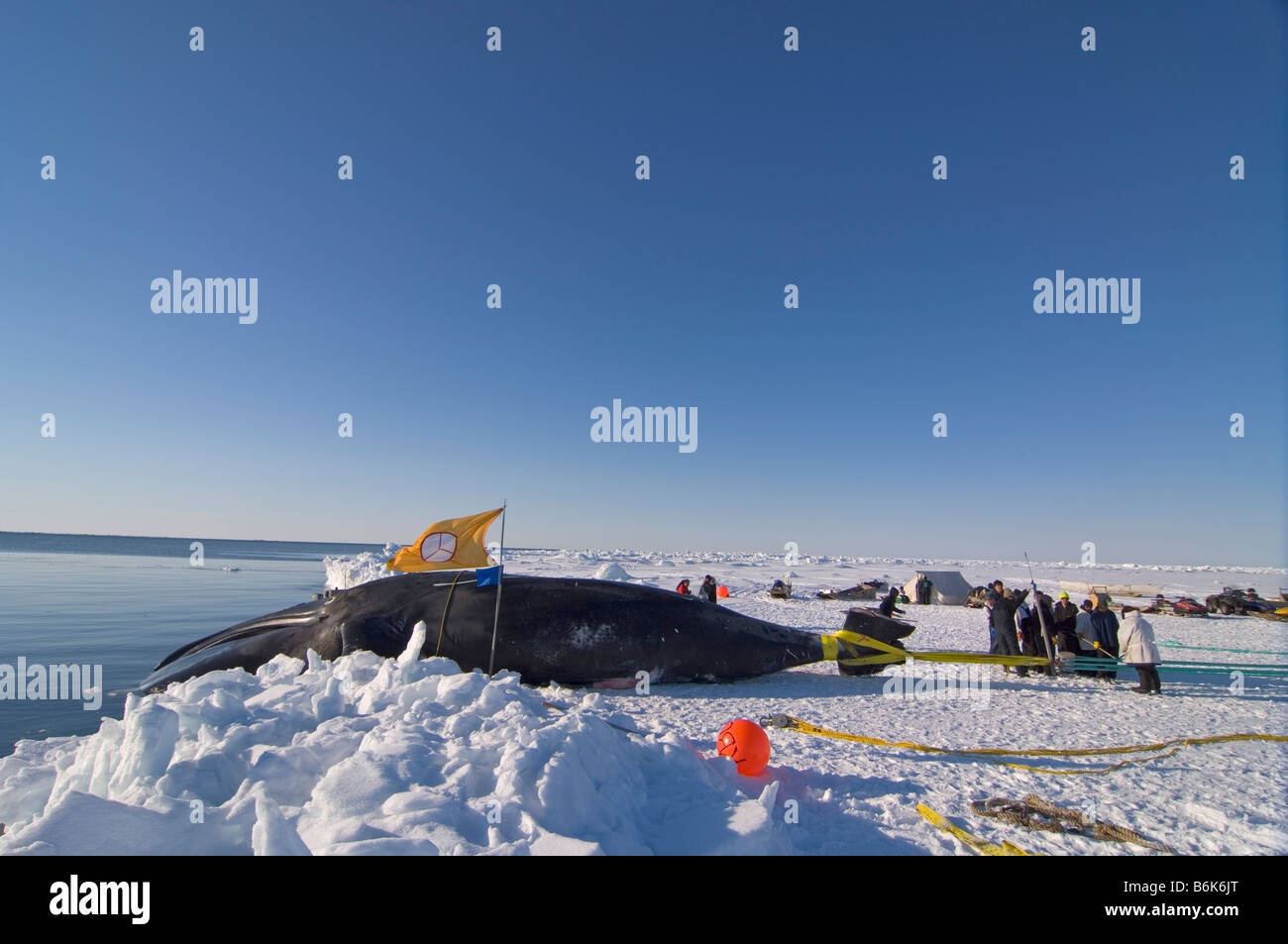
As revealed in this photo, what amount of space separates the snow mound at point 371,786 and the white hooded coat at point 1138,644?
8.45m

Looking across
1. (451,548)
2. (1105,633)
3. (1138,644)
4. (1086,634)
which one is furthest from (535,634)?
(1086,634)

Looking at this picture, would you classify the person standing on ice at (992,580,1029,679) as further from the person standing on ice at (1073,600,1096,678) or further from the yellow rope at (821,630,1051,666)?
the yellow rope at (821,630,1051,666)

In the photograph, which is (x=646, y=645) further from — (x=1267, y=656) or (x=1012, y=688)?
(x=1267, y=656)

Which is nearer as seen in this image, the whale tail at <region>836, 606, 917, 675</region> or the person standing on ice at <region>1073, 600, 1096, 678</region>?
the whale tail at <region>836, 606, 917, 675</region>

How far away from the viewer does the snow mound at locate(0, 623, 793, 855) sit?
316 centimetres

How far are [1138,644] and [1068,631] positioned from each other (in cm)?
252

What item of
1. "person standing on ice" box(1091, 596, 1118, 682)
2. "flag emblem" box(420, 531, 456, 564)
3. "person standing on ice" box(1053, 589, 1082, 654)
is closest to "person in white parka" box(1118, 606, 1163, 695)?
"person standing on ice" box(1091, 596, 1118, 682)

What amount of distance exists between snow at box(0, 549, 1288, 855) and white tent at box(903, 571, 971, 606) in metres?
24.1

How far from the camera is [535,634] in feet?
30.0

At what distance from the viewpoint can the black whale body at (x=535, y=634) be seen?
9.00 m

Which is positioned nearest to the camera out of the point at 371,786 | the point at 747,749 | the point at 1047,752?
the point at 371,786

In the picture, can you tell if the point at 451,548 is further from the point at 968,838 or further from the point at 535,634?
the point at 968,838
